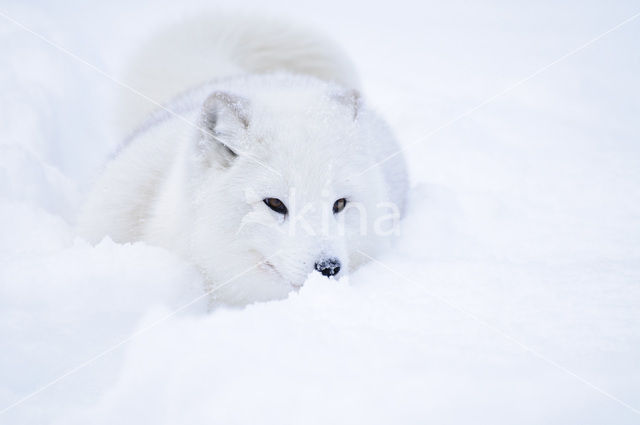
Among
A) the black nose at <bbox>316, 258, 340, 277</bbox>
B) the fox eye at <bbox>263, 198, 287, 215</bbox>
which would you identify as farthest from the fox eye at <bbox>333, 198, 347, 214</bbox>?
the black nose at <bbox>316, 258, 340, 277</bbox>

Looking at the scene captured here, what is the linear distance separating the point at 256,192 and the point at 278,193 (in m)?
0.09

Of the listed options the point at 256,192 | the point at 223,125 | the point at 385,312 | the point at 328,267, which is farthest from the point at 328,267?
the point at 223,125

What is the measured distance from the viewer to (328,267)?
73.1 inches

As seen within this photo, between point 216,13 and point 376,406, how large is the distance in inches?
144

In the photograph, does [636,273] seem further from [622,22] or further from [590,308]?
[622,22]

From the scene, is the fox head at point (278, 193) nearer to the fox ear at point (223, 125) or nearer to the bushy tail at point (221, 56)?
the fox ear at point (223, 125)

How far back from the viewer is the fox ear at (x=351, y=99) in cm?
231

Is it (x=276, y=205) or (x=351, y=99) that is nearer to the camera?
(x=276, y=205)

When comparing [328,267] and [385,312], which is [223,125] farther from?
[385,312]

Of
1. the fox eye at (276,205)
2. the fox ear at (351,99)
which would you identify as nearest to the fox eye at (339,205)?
the fox eye at (276,205)

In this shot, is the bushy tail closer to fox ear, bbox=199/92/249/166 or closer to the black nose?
fox ear, bbox=199/92/249/166

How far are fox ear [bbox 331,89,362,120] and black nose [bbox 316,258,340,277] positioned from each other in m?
0.79

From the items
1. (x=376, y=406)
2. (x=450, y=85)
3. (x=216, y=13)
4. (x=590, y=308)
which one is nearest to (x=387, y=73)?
(x=450, y=85)

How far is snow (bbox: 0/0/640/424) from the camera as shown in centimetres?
124
